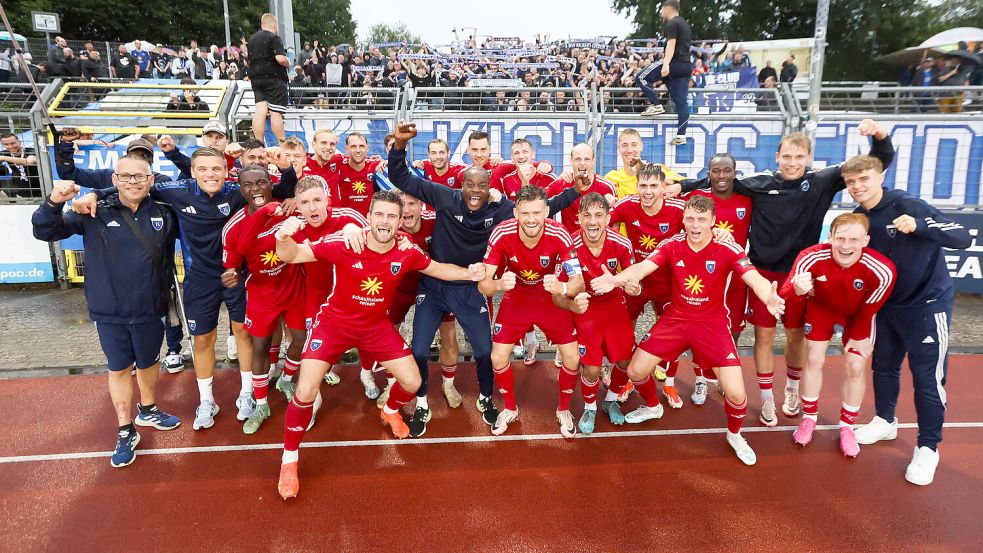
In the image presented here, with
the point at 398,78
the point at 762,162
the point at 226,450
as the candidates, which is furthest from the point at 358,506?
the point at 398,78

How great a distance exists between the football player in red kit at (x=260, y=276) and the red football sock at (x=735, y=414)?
12.7 ft

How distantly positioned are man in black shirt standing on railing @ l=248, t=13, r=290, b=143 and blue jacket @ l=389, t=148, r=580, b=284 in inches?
176

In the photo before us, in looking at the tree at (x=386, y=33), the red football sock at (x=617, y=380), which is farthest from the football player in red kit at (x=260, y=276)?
the tree at (x=386, y=33)

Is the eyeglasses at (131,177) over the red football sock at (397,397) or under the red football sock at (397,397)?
over

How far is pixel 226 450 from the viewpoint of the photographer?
4.99 meters

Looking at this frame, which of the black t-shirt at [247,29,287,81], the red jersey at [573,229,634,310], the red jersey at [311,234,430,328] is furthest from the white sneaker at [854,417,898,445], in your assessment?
the black t-shirt at [247,29,287,81]

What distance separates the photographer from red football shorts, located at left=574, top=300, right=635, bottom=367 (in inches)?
203

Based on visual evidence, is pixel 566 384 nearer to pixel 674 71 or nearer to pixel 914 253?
pixel 914 253

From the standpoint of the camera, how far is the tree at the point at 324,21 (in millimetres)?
44719

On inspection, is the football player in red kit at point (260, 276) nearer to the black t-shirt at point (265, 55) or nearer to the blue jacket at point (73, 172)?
the blue jacket at point (73, 172)

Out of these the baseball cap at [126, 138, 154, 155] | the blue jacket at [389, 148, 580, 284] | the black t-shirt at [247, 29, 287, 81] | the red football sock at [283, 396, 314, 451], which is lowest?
the red football sock at [283, 396, 314, 451]

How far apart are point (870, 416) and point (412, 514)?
14.6ft

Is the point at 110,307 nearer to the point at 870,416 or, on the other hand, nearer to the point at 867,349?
the point at 867,349

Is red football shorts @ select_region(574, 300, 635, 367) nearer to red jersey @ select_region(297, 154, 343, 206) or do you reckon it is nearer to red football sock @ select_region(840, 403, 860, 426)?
red football sock @ select_region(840, 403, 860, 426)
